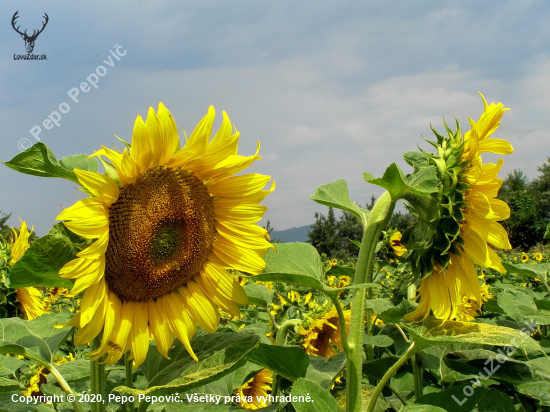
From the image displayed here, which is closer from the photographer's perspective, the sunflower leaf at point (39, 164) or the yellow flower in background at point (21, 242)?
the sunflower leaf at point (39, 164)

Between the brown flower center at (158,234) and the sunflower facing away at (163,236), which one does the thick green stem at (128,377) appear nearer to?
the sunflower facing away at (163,236)

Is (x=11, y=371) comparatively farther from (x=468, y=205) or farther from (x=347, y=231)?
(x=347, y=231)

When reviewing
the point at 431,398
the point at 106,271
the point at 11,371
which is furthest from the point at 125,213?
the point at 431,398

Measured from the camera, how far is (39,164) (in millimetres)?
1051

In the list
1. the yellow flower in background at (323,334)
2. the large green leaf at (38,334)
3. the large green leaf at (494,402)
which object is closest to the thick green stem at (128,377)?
the large green leaf at (38,334)

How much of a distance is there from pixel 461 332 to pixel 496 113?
73cm

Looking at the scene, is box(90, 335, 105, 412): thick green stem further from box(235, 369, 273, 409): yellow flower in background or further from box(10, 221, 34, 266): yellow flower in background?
box(235, 369, 273, 409): yellow flower in background

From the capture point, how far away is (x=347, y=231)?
30.7m

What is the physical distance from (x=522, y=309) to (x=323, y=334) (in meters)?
1.06

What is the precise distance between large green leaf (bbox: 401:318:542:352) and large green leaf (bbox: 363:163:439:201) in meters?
0.39

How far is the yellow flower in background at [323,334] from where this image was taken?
240cm

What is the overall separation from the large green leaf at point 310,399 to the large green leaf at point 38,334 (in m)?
0.76

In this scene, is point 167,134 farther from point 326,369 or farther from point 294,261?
point 326,369

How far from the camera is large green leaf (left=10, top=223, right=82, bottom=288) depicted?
3.34 feet
